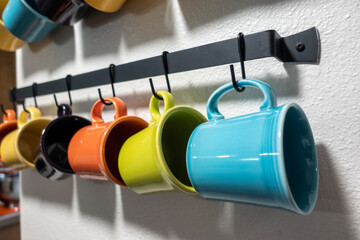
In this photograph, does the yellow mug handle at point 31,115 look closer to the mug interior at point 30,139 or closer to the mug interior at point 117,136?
the mug interior at point 30,139

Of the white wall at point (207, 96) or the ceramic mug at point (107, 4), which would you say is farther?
the ceramic mug at point (107, 4)

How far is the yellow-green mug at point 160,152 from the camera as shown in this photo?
0.44 meters

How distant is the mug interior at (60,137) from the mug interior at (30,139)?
95mm

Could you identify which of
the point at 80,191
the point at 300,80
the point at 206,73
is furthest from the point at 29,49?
the point at 300,80

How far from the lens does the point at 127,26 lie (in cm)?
69

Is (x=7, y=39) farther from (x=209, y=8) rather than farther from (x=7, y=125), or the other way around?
(x=209, y=8)

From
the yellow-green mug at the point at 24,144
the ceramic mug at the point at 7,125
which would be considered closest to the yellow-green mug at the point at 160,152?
the yellow-green mug at the point at 24,144

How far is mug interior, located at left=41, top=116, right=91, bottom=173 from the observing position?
2.23 ft

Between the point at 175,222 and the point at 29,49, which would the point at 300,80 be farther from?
the point at 29,49

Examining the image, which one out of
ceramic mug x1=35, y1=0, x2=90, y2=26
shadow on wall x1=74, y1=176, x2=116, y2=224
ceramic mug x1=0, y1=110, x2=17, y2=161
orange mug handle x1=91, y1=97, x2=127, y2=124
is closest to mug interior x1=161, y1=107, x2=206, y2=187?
orange mug handle x1=91, y1=97, x2=127, y2=124

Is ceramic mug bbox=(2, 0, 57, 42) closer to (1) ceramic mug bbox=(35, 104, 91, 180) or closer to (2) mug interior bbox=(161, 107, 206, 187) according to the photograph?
(1) ceramic mug bbox=(35, 104, 91, 180)

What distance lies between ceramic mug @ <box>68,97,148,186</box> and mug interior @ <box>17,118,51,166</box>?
0.23 m

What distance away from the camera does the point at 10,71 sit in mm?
2146

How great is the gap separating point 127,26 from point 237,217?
45 centimetres
